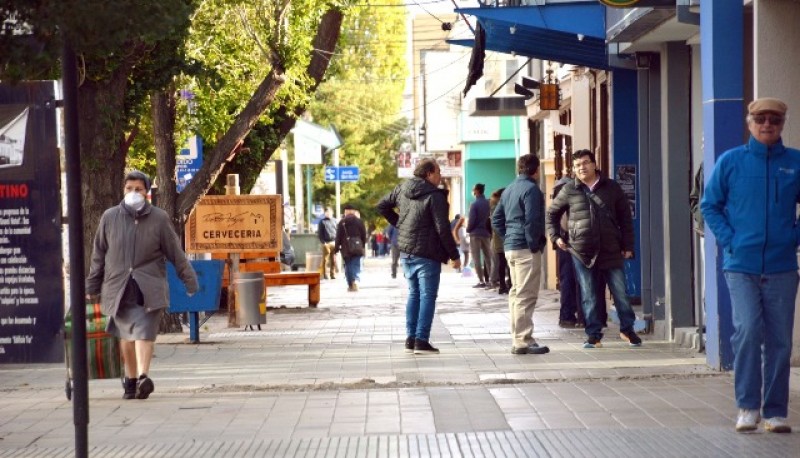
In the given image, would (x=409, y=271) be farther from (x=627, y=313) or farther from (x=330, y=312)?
(x=330, y=312)

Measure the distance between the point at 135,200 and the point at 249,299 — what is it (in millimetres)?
7287

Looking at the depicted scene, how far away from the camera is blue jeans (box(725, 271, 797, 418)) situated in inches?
344

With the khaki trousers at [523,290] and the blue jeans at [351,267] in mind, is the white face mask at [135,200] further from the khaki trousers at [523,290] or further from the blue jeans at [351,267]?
the blue jeans at [351,267]

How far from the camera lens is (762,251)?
8.73m

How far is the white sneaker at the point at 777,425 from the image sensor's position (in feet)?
28.6

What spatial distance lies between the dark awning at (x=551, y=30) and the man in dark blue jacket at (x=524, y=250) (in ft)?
10.3

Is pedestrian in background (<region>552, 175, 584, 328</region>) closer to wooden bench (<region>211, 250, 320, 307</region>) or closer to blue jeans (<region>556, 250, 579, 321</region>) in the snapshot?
blue jeans (<region>556, 250, 579, 321</region>)

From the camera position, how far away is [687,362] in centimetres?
1304

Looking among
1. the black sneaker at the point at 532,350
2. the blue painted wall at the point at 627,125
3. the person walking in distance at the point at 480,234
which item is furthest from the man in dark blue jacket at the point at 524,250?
the person walking in distance at the point at 480,234

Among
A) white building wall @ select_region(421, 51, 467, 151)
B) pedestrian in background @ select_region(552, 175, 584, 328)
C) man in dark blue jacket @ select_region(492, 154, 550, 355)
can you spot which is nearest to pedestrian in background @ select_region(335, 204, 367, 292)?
pedestrian in background @ select_region(552, 175, 584, 328)

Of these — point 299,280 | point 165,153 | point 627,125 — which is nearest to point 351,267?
point 299,280

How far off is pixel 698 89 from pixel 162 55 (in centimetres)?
559

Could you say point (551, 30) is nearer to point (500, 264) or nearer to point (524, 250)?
point (524, 250)

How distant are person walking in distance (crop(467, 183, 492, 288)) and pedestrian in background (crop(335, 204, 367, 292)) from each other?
228 cm
